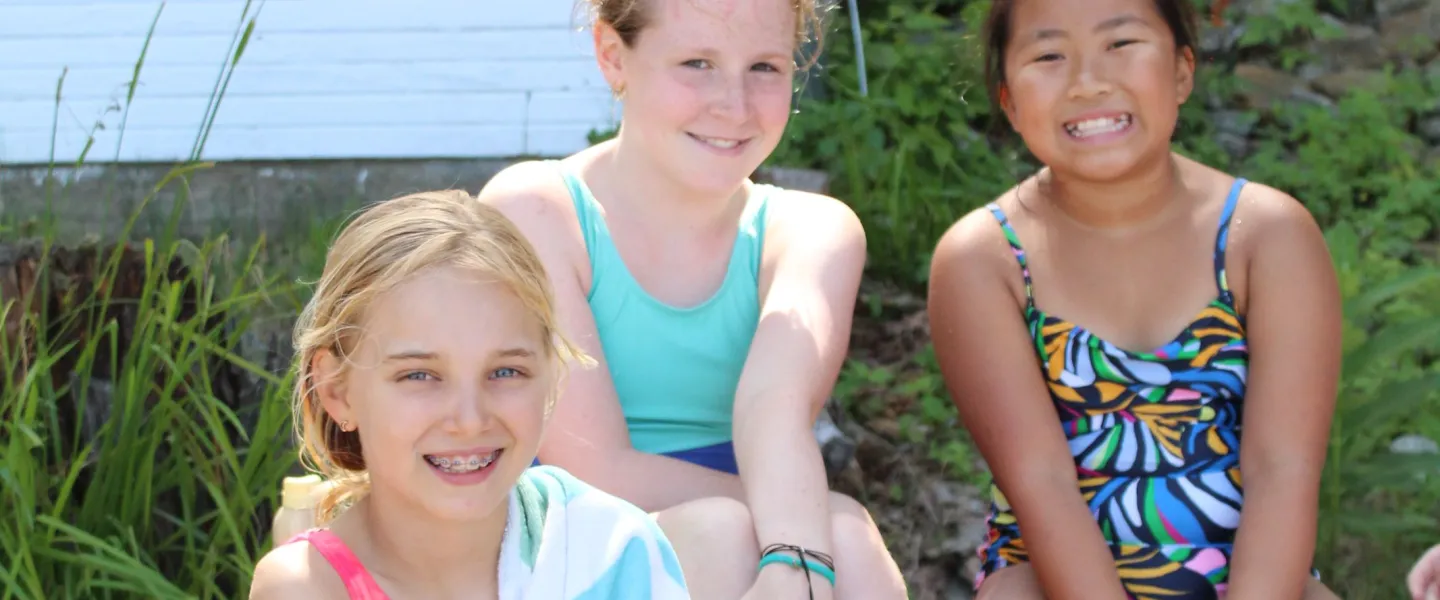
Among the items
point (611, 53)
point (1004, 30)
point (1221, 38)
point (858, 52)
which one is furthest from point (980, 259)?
point (1221, 38)

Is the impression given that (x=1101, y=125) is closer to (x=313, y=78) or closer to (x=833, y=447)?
(x=833, y=447)

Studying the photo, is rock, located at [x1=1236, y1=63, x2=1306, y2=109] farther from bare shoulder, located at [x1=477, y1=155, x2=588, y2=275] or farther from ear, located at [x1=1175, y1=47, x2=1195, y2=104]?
bare shoulder, located at [x1=477, y1=155, x2=588, y2=275]

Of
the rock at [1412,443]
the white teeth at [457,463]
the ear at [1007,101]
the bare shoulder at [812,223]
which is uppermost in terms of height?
the ear at [1007,101]

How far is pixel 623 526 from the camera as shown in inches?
83.0

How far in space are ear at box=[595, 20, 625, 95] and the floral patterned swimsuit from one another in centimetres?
84

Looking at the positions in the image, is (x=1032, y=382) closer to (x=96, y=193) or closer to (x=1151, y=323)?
(x=1151, y=323)

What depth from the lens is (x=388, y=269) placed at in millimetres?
2004

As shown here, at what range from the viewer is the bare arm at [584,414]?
8.23ft

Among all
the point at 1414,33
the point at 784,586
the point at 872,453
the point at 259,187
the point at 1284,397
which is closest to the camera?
the point at 784,586

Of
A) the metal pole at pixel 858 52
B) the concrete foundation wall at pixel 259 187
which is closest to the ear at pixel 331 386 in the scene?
the concrete foundation wall at pixel 259 187

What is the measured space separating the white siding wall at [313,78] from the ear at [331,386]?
359 centimetres

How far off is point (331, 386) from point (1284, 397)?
1.51 meters

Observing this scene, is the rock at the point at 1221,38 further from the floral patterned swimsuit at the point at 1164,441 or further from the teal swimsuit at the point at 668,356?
the teal swimsuit at the point at 668,356

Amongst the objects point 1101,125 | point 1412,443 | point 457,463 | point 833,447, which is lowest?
point 1412,443
